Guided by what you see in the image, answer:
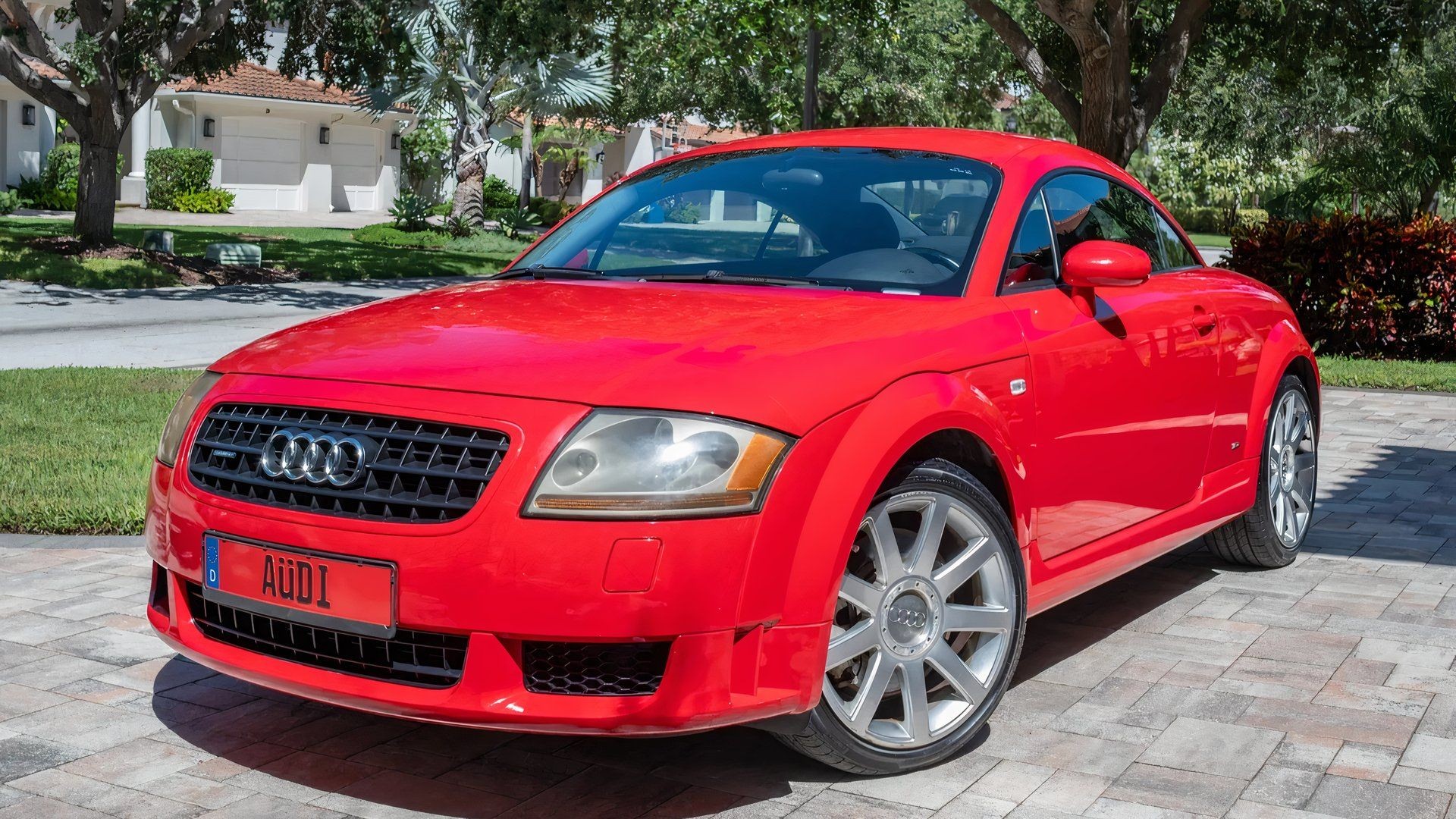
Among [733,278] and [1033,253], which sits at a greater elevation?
[1033,253]

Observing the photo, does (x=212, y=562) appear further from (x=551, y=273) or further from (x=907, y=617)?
(x=907, y=617)

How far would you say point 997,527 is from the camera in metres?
3.84

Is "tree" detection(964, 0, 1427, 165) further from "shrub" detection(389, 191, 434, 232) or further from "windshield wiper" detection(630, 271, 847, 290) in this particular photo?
"shrub" detection(389, 191, 434, 232)

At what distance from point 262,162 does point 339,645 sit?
1728 inches

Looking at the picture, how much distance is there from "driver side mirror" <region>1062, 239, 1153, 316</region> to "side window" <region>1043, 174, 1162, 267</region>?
18 cm

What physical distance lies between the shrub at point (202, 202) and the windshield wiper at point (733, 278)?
3900cm

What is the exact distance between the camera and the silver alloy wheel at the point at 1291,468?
5.91m

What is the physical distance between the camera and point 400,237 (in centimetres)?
3197

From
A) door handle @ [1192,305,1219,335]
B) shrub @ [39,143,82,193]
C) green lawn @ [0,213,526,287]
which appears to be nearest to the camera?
door handle @ [1192,305,1219,335]

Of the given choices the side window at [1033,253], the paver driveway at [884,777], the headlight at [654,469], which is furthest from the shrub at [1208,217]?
the headlight at [654,469]

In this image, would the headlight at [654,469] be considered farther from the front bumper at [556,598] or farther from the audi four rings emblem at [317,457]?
the audi four rings emblem at [317,457]

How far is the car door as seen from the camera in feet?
13.6

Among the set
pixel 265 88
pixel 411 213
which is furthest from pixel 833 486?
pixel 265 88

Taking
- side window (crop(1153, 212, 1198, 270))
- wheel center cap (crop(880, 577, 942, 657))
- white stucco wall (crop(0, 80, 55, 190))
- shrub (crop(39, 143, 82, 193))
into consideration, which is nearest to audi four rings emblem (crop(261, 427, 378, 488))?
wheel center cap (crop(880, 577, 942, 657))
